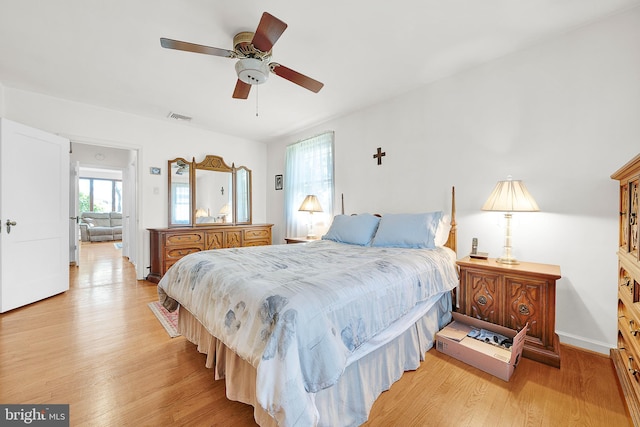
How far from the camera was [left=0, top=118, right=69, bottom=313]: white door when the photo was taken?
273cm

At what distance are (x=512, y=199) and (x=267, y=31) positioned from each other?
218 centimetres

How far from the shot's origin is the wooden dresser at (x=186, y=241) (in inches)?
150

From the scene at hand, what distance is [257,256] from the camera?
6.82 feet

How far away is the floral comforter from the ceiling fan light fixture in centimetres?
146

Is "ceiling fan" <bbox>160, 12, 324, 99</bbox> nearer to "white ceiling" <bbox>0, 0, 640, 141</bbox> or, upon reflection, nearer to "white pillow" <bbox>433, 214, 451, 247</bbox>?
"white ceiling" <bbox>0, 0, 640, 141</bbox>

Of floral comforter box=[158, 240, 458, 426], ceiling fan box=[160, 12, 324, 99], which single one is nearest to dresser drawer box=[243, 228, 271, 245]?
floral comforter box=[158, 240, 458, 426]

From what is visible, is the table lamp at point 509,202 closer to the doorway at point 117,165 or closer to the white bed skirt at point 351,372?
the white bed skirt at point 351,372

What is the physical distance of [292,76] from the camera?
7.14 feet

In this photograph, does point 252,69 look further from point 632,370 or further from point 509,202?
point 632,370

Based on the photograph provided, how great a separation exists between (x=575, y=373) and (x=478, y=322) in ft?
1.91

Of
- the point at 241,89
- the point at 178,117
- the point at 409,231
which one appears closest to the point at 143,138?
the point at 178,117

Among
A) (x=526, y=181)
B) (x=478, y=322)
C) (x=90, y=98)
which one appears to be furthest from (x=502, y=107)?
(x=90, y=98)

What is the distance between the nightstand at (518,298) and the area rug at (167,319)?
2549 mm

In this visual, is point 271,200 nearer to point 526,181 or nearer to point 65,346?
point 65,346
